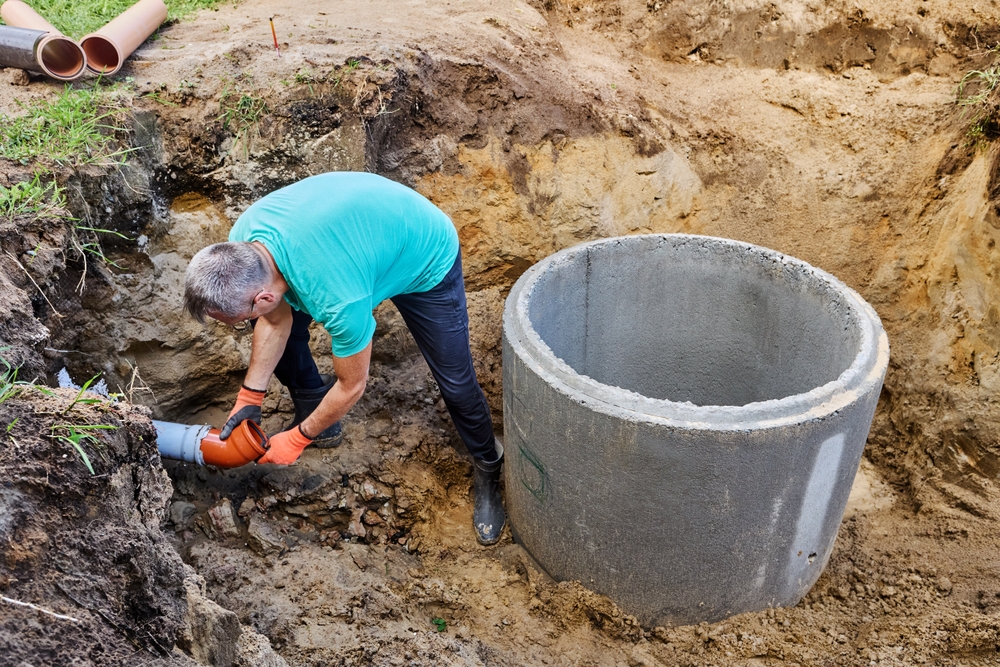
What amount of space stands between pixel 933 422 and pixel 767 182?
4.50ft

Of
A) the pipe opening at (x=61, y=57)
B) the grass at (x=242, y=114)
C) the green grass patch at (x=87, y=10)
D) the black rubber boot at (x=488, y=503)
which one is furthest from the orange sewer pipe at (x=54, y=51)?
the black rubber boot at (x=488, y=503)

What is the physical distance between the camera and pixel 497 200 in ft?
11.8

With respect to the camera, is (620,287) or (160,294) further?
(620,287)

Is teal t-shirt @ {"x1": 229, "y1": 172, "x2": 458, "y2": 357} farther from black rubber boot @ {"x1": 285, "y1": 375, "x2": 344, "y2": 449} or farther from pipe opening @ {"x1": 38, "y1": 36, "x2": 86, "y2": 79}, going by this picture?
pipe opening @ {"x1": 38, "y1": 36, "x2": 86, "y2": 79}

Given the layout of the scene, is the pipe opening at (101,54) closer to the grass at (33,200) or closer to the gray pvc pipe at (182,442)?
the grass at (33,200)

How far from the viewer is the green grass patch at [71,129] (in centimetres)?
269

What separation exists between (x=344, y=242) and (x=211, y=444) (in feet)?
2.87

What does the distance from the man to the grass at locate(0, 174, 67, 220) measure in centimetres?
68

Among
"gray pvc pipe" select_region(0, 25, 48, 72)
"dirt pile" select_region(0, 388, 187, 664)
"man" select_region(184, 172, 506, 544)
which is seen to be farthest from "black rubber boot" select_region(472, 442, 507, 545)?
"gray pvc pipe" select_region(0, 25, 48, 72)

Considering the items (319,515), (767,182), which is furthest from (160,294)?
(767,182)

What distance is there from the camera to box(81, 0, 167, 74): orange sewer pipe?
3.12m

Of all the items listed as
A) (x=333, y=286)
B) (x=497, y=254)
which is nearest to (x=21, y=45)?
(x=333, y=286)

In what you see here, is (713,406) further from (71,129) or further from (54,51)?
(54,51)

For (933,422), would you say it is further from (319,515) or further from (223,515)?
(223,515)
